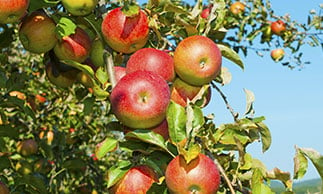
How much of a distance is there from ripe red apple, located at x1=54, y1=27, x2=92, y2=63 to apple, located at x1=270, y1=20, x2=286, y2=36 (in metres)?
3.42

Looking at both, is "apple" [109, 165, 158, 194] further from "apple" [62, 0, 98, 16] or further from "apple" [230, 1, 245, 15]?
"apple" [230, 1, 245, 15]

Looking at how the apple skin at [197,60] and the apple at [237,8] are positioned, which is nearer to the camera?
the apple skin at [197,60]

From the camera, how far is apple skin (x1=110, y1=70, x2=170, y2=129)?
1.46 meters

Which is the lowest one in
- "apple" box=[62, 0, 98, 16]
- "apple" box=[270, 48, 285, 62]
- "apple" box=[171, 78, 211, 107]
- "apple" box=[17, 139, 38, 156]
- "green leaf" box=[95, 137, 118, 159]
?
"apple" box=[17, 139, 38, 156]

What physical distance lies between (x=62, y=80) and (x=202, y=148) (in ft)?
2.98

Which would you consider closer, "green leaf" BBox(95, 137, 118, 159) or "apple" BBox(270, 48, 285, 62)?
"green leaf" BBox(95, 137, 118, 159)

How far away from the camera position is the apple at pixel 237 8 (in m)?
4.82

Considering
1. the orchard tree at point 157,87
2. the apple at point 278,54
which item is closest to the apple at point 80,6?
the orchard tree at point 157,87

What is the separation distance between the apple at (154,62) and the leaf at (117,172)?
32 centimetres

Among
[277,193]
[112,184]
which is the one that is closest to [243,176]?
[277,193]

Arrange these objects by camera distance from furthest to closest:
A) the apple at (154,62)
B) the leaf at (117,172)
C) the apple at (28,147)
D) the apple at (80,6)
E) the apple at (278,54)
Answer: the apple at (278,54) < the apple at (28,147) < the apple at (80,6) < the apple at (154,62) < the leaf at (117,172)

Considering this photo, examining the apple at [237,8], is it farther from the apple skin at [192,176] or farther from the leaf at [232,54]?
the apple skin at [192,176]

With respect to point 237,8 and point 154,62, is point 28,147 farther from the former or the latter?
point 154,62

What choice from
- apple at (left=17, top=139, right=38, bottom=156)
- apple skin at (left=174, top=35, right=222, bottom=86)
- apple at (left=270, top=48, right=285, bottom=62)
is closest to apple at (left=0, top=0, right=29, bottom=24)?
apple skin at (left=174, top=35, right=222, bottom=86)
